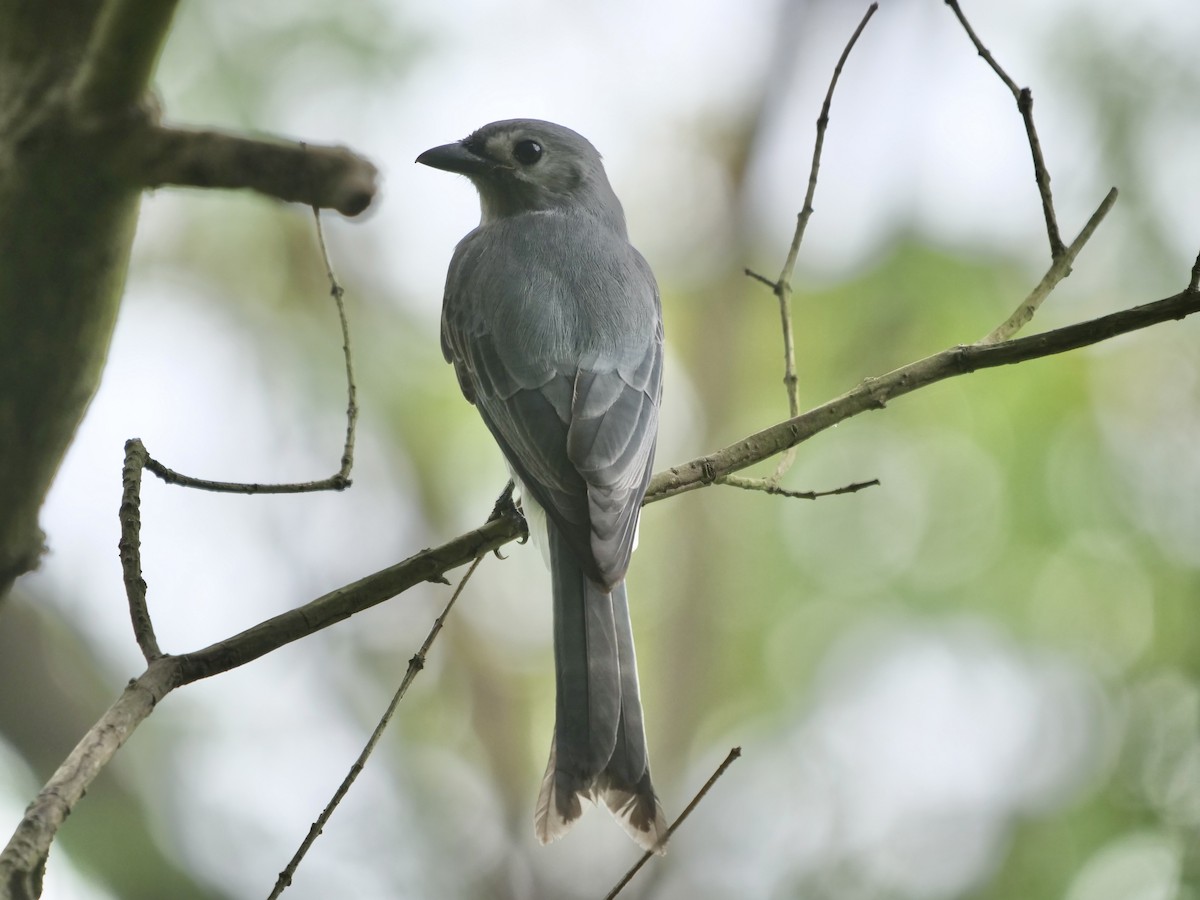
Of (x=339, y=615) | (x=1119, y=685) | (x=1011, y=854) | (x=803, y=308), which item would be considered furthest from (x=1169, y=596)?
(x=339, y=615)

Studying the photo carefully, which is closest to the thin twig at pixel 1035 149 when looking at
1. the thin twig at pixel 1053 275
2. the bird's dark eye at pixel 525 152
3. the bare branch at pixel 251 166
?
the thin twig at pixel 1053 275

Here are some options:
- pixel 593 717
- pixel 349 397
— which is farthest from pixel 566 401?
pixel 593 717

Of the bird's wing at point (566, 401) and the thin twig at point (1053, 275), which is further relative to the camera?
the bird's wing at point (566, 401)

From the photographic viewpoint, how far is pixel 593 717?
3.36m

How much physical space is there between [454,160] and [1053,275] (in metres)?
2.77

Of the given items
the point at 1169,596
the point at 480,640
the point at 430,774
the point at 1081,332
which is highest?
the point at 1169,596

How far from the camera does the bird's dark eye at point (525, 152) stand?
17.2ft

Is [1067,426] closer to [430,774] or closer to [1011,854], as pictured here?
[1011,854]

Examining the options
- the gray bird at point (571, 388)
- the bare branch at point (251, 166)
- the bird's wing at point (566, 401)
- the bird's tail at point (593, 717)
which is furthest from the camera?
the bird's wing at point (566, 401)

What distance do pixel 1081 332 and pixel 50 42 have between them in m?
2.33

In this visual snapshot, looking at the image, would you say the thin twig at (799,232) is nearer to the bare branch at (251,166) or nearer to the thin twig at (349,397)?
the thin twig at (349,397)

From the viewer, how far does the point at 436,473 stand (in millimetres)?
8117

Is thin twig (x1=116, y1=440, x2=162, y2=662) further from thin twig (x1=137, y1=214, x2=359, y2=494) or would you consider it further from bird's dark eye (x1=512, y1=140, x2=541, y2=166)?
bird's dark eye (x1=512, y1=140, x2=541, y2=166)

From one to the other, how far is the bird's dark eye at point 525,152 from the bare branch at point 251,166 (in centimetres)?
303
